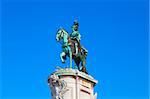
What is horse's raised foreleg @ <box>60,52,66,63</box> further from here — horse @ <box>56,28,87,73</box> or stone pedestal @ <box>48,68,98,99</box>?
stone pedestal @ <box>48,68,98,99</box>

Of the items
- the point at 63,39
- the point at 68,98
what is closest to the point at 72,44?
the point at 63,39

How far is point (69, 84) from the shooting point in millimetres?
54938

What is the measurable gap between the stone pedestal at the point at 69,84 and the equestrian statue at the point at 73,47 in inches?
55.7

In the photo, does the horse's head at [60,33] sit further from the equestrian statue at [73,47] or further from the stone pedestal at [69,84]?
the stone pedestal at [69,84]

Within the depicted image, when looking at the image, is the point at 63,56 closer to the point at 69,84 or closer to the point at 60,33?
the point at 60,33

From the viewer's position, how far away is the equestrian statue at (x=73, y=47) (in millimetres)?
56750

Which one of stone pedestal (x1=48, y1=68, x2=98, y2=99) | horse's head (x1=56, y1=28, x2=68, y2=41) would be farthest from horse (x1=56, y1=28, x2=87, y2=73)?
stone pedestal (x1=48, y1=68, x2=98, y2=99)

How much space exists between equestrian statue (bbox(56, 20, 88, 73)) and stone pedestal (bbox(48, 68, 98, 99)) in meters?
1.41

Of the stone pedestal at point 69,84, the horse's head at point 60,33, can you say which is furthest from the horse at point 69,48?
the stone pedestal at point 69,84

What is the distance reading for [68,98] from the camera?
54.7 m

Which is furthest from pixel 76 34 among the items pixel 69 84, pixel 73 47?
pixel 69 84

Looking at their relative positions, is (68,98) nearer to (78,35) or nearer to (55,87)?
(55,87)

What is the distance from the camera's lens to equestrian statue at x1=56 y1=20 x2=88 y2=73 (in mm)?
56750

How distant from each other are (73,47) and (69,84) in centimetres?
326
